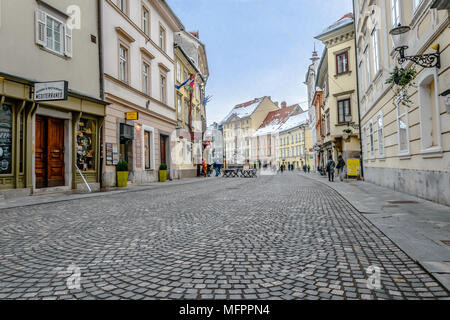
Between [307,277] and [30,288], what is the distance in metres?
2.39

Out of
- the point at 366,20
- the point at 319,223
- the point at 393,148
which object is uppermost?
the point at 366,20

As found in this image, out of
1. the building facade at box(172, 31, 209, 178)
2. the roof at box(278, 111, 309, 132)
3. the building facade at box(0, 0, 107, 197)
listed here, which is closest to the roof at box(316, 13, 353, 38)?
the building facade at box(172, 31, 209, 178)

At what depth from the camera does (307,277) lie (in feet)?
9.50

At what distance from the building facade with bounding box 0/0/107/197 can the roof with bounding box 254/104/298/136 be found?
6033 cm

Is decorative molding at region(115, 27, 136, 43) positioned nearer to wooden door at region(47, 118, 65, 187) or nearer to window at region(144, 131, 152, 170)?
window at region(144, 131, 152, 170)

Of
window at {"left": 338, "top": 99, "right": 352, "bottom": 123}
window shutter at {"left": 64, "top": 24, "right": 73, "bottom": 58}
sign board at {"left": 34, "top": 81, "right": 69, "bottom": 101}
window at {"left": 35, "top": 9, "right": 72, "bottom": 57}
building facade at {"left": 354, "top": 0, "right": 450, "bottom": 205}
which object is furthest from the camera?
window at {"left": 338, "top": 99, "right": 352, "bottom": 123}

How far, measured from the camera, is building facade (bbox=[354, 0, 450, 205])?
23.1ft

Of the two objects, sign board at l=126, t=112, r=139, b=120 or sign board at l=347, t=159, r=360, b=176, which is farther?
sign board at l=347, t=159, r=360, b=176

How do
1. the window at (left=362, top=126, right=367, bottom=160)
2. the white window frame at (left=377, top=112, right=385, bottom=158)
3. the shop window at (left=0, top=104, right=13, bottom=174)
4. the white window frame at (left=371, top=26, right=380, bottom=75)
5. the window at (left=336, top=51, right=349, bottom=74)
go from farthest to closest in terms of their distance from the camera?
the window at (left=336, top=51, right=349, bottom=74)
the window at (left=362, top=126, right=367, bottom=160)
the white window frame at (left=377, top=112, right=385, bottom=158)
the white window frame at (left=371, top=26, right=380, bottom=75)
the shop window at (left=0, top=104, right=13, bottom=174)

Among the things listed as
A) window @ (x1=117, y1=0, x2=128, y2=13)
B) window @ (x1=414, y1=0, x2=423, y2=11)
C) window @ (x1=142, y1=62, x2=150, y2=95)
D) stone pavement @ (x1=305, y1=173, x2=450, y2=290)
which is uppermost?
window @ (x1=117, y1=0, x2=128, y2=13)

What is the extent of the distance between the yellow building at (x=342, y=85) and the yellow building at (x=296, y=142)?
2888 cm

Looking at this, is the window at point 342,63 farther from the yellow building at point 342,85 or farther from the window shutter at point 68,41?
the window shutter at point 68,41
